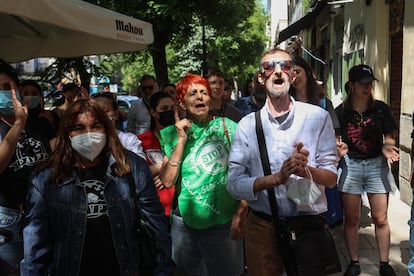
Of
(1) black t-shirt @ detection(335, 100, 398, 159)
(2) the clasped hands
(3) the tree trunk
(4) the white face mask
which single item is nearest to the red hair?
(4) the white face mask

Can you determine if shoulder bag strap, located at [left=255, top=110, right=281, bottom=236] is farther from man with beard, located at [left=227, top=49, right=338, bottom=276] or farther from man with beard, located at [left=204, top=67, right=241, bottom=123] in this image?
man with beard, located at [left=204, top=67, right=241, bottom=123]

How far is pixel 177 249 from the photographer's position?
3381 mm

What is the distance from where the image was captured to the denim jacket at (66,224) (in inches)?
92.3

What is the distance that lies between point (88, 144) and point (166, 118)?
1.62 meters

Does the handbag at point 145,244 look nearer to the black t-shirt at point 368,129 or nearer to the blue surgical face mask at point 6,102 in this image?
the blue surgical face mask at point 6,102

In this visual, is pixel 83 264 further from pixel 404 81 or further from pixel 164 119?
pixel 404 81

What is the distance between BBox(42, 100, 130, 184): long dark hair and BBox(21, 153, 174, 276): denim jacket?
0.14 ft

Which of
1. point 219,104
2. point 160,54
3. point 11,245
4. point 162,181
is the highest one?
point 160,54

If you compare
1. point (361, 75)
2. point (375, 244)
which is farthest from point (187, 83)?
point (375, 244)

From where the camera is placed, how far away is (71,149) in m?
2.48

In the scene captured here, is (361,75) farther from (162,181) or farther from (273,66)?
(162,181)

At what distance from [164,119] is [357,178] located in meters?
1.81

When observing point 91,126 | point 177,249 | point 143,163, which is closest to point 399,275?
point 177,249

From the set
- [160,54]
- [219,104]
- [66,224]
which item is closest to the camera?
[66,224]
